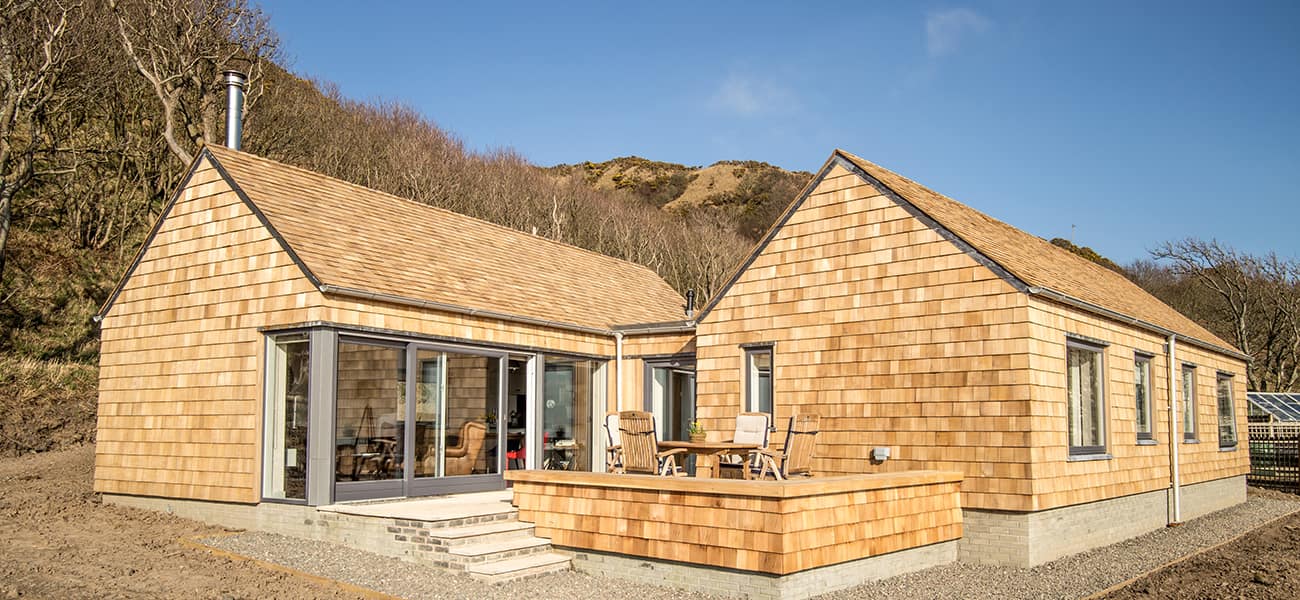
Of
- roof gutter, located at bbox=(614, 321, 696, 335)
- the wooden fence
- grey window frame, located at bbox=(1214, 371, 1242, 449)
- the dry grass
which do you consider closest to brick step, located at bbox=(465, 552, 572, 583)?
roof gutter, located at bbox=(614, 321, 696, 335)

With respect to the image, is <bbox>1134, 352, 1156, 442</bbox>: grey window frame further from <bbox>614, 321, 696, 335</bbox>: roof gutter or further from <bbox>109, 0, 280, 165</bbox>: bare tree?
<bbox>109, 0, 280, 165</bbox>: bare tree

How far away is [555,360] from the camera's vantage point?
14.3m

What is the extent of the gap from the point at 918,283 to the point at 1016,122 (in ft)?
40.5

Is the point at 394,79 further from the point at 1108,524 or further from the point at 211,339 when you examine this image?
the point at 1108,524

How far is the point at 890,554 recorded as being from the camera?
30.9 ft

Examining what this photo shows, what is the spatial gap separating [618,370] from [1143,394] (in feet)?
25.3

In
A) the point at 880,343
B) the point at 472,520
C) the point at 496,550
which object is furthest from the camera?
the point at 880,343

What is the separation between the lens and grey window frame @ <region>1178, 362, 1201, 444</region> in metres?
15.4

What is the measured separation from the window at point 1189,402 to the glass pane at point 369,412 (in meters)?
12.2

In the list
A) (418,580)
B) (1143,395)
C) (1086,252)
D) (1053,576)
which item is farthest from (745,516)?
(1086,252)

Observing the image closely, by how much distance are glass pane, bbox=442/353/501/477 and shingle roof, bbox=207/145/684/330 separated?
78 centimetres

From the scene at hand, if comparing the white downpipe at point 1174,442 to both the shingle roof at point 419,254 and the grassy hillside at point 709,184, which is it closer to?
the shingle roof at point 419,254

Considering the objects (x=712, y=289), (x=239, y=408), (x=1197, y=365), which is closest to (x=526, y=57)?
(x=239, y=408)

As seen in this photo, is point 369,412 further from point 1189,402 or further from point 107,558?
point 1189,402
